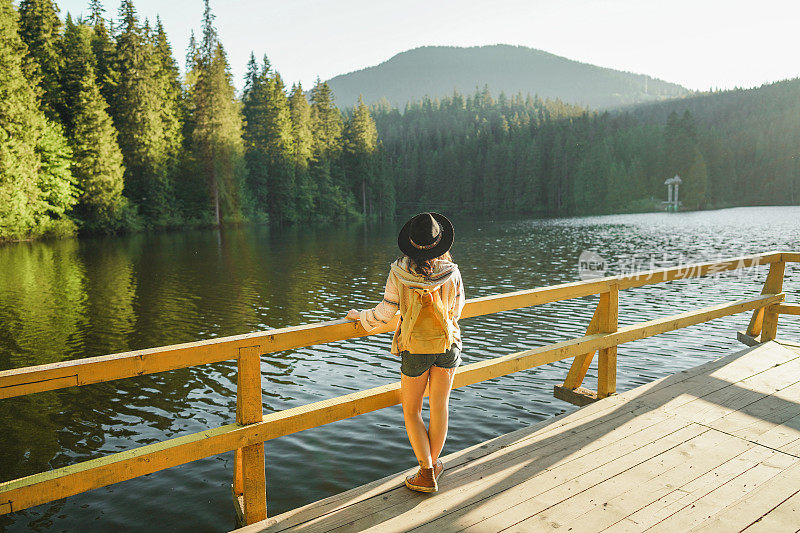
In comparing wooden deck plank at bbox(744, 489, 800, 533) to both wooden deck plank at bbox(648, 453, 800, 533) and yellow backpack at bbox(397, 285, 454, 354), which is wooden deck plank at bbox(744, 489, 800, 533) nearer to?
wooden deck plank at bbox(648, 453, 800, 533)

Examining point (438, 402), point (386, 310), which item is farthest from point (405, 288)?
point (438, 402)

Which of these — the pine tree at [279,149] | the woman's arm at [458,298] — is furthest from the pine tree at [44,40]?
the woman's arm at [458,298]

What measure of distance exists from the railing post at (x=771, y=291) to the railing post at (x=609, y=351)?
3.20m

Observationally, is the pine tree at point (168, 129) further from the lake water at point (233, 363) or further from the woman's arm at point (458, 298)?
the woman's arm at point (458, 298)

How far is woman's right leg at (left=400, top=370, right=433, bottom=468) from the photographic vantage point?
3.41 metres

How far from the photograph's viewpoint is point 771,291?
7340 mm

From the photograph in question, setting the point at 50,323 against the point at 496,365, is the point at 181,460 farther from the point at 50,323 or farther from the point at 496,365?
the point at 50,323

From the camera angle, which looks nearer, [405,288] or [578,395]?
[405,288]

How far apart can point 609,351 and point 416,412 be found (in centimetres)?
264

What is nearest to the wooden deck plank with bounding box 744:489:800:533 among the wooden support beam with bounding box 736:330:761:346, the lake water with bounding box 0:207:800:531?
the lake water with bounding box 0:207:800:531

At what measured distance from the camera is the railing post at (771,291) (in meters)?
7.25

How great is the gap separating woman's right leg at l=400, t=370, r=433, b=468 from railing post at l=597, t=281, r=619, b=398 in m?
2.44

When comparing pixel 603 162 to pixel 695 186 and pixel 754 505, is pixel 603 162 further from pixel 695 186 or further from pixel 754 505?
pixel 754 505

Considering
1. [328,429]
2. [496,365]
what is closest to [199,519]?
[328,429]
